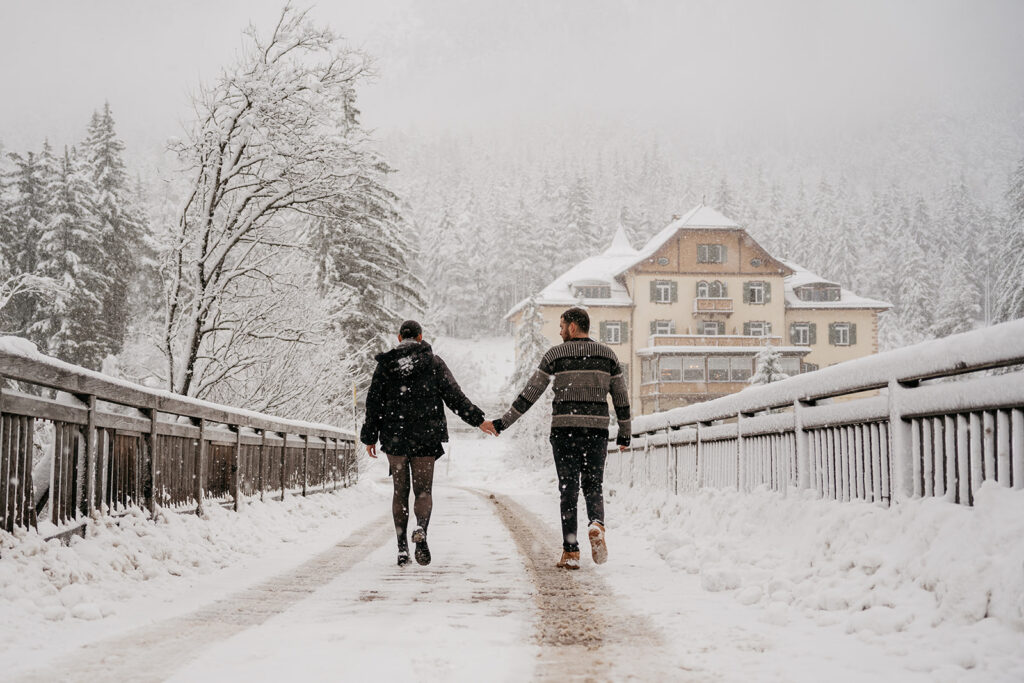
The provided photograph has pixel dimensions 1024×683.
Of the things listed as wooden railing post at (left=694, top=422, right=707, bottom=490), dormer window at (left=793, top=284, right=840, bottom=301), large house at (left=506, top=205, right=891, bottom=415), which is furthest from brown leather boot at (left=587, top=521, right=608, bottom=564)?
dormer window at (left=793, top=284, right=840, bottom=301)

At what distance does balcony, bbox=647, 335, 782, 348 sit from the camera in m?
57.5

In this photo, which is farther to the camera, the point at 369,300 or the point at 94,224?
the point at 94,224

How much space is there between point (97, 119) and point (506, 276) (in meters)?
58.4

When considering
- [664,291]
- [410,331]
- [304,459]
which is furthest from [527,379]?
[410,331]

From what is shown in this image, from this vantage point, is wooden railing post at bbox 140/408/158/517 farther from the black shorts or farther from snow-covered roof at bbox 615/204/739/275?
snow-covered roof at bbox 615/204/739/275

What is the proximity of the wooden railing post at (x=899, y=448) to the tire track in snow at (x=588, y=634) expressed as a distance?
1774mm

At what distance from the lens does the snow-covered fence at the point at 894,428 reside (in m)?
4.39

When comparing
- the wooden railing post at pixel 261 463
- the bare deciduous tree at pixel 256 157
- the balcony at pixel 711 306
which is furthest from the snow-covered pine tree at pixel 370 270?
the balcony at pixel 711 306

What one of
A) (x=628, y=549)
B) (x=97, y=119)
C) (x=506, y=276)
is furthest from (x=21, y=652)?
(x=506, y=276)

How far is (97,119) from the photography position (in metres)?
52.1

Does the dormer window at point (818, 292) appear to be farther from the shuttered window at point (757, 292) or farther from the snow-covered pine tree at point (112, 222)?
the snow-covered pine tree at point (112, 222)

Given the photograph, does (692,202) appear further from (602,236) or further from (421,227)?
(421,227)

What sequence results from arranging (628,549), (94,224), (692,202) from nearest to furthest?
1. (628,549)
2. (94,224)
3. (692,202)

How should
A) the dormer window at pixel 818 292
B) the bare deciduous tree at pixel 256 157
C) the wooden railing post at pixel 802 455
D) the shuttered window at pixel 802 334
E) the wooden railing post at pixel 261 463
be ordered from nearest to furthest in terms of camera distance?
the wooden railing post at pixel 802 455 < the wooden railing post at pixel 261 463 < the bare deciduous tree at pixel 256 157 < the shuttered window at pixel 802 334 < the dormer window at pixel 818 292
